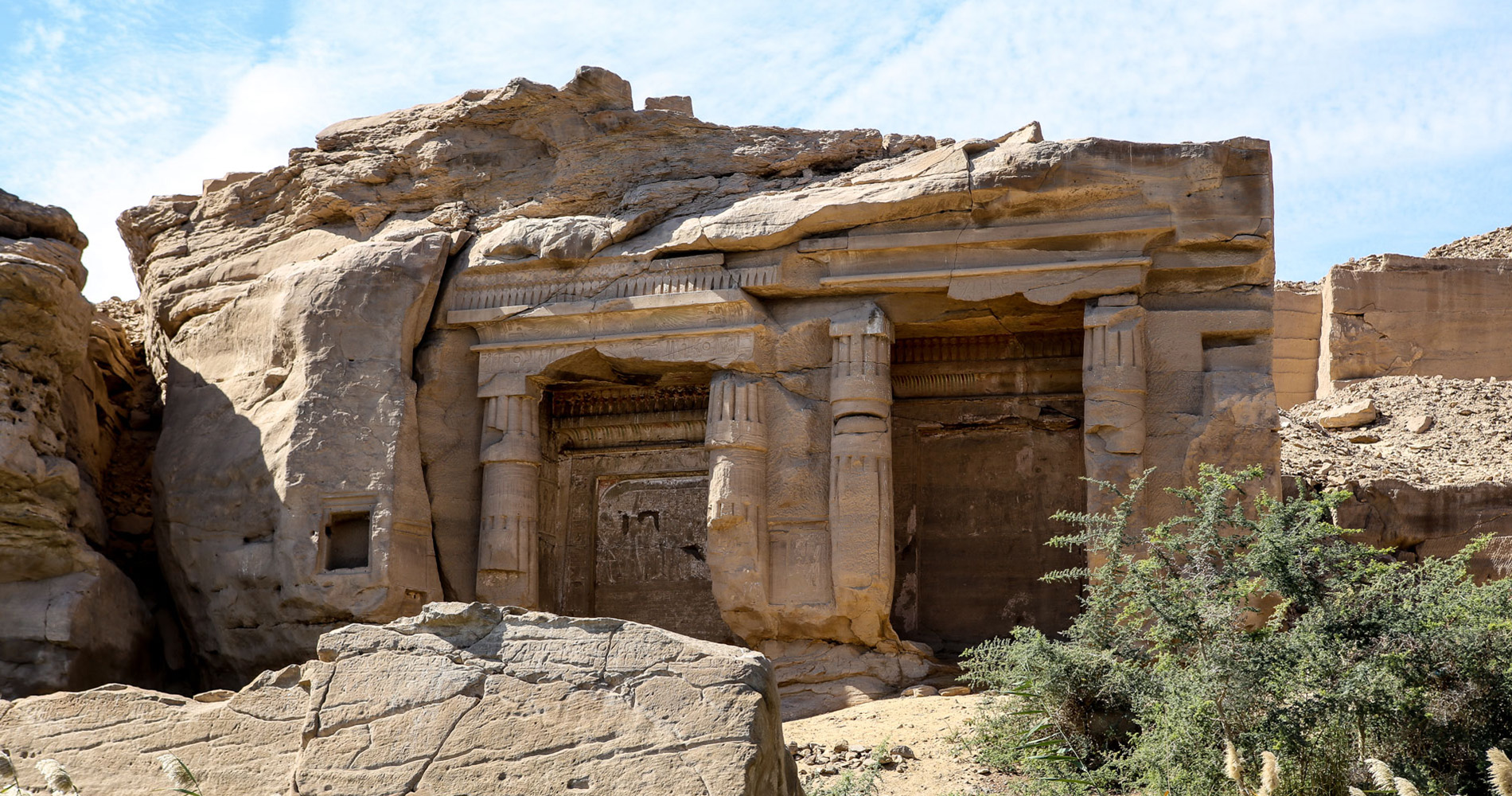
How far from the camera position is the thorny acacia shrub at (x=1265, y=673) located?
7062mm

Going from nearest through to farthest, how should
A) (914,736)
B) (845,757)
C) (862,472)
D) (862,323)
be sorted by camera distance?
(845,757)
(914,736)
(862,472)
(862,323)

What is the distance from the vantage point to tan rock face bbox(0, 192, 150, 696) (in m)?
10.2

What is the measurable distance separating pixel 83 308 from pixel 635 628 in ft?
22.6

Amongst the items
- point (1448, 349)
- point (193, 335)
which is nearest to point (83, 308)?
point (193, 335)

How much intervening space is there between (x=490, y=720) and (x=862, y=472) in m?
5.04

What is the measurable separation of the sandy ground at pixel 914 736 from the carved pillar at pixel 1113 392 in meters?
1.84

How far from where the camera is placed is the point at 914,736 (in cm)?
907

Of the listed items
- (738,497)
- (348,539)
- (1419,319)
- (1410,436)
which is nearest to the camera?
(738,497)

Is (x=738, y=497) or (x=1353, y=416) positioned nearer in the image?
(x=738, y=497)

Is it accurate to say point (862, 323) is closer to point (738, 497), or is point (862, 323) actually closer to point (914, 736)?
point (738, 497)

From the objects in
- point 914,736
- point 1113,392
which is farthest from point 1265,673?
point 1113,392

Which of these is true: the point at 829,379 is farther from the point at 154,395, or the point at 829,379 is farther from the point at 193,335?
the point at 154,395

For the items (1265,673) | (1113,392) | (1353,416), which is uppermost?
(1113,392)

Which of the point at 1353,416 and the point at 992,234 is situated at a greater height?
the point at 992,234
